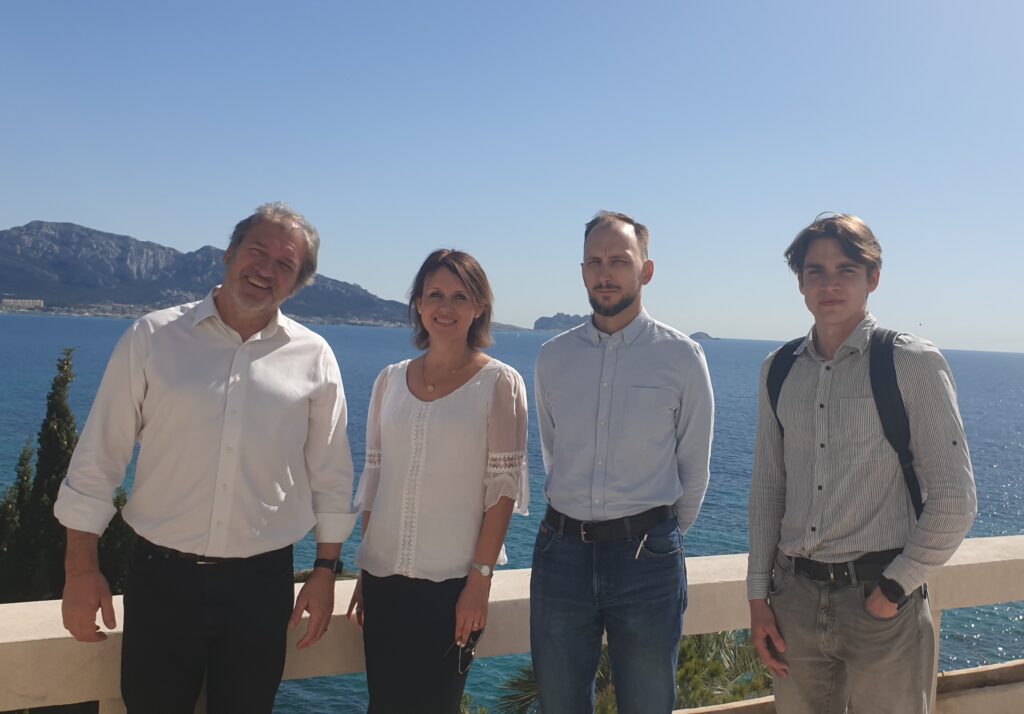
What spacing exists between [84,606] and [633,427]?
76.4 inches

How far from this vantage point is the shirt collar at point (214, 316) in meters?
2.62

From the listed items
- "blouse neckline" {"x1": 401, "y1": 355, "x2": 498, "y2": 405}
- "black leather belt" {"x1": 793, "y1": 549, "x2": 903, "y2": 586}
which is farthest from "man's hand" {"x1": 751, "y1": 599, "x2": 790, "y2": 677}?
"blouse neckline" {"x1": 401, "y1": 355, "x2": 498, "y2": 405}

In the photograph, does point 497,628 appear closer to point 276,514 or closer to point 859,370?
point 276,514

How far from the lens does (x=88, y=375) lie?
81312mm

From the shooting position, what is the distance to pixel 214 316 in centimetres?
265

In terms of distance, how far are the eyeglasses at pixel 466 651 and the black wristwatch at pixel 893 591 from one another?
135cm

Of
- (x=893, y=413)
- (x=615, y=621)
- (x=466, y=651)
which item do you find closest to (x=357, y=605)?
(x=466, y=651)

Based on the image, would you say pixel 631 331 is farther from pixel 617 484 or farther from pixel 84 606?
pixel 84 606

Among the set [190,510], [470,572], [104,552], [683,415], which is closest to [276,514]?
[190,510]

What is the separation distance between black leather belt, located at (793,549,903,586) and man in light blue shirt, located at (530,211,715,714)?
1.55ft

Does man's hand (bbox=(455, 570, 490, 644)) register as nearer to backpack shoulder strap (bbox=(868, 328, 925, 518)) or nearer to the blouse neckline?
the blouse neckline

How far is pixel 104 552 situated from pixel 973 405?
94.3 meters

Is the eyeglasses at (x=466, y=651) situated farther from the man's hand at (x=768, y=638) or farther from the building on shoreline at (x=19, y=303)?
the building on shoreline at (x=19, y=303)

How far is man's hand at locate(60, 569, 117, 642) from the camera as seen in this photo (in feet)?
7.73
